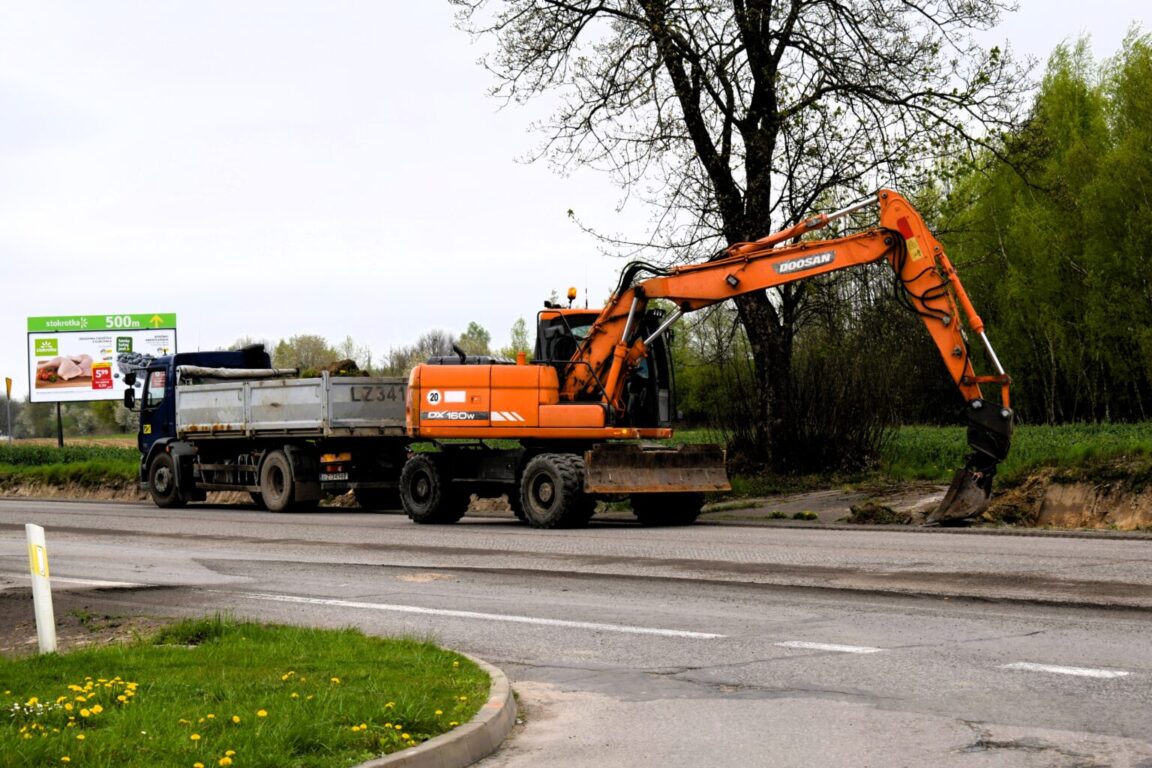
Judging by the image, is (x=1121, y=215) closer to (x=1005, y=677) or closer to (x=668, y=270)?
(x=668, y=270)

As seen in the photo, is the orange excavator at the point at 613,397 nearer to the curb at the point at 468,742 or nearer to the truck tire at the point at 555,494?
the truck tire at the point at 555,494

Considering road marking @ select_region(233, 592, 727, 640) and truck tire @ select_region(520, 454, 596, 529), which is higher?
truck tire @ select_region(520, 454, 596, 529)

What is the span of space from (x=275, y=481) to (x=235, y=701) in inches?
883

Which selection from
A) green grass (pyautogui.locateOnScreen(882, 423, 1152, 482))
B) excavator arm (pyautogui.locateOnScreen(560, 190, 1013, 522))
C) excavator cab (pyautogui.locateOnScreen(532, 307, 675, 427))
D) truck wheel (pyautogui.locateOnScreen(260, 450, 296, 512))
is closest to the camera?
excavator arm (pyautogui.locateOnScreen(560, 190, 1013, 522))

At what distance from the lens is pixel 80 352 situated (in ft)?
210

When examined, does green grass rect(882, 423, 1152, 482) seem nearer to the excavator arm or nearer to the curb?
the excavator arm

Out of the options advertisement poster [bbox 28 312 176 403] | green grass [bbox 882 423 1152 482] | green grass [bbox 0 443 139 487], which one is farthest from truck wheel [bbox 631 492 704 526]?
advertisement poster [bbox 28 312 176 403]

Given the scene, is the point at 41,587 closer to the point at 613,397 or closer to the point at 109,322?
the point at 613,397

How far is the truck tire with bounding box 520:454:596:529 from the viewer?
2055 cm

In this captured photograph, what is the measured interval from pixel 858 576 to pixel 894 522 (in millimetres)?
7565

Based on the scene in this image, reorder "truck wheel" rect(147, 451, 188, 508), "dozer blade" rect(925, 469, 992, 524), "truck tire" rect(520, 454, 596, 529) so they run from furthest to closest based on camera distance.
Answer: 1. "truck wheel" rect(147, 451, 188, 508)
2. "truck tire" rect(520, 454, 596, 529)
3. "dozer blade" rect(925, 469, 992, 524)

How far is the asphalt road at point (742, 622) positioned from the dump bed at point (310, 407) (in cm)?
719

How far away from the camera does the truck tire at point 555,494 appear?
20.5m

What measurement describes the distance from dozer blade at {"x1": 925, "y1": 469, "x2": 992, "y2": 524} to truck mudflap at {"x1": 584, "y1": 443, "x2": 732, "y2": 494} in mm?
3422
